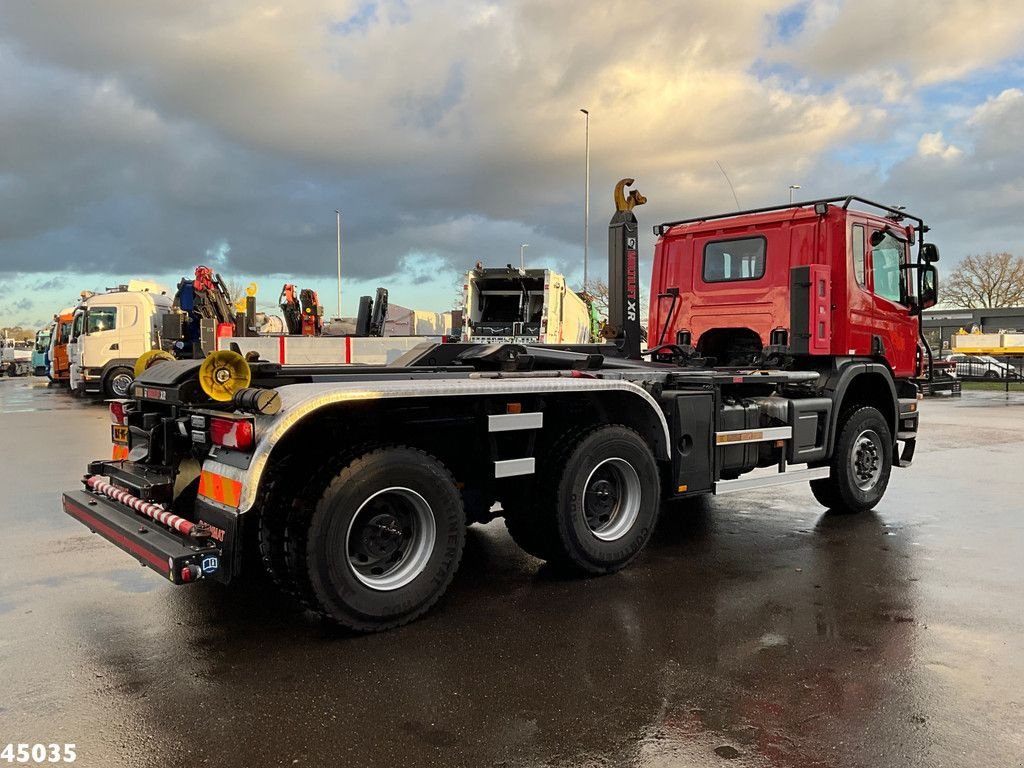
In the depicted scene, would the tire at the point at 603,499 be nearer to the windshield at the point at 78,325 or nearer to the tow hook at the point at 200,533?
the tow hook at the point at 200,533

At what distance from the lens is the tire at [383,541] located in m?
3.93

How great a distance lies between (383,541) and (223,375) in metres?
1.24

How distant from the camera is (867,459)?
25.0ft

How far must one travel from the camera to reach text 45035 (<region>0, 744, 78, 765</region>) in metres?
2.92

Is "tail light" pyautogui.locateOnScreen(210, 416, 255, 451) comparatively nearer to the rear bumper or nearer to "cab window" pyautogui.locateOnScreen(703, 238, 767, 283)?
the rear bumper

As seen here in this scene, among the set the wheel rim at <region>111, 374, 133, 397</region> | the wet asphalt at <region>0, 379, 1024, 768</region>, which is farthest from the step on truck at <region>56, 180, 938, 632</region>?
the wheel rim at <region>111, 374, 133, 397</region>

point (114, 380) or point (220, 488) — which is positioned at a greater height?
point (114, 380)

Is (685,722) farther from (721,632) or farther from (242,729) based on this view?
(242,729)

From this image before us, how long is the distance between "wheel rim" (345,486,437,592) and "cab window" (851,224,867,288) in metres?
5.03

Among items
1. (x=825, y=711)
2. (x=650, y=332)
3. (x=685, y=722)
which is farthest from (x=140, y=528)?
(x=650, y=332)

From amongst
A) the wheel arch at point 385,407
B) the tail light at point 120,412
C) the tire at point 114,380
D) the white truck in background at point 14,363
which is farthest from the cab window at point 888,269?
the white truck in background at point 14,363

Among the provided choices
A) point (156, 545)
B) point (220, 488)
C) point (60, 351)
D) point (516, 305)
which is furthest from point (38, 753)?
point (60, 351)

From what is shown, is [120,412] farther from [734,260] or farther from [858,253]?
[858,253]

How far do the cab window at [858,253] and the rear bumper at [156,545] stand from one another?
610 cm
